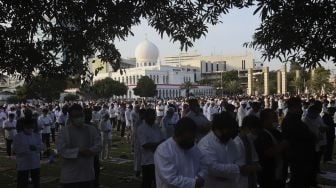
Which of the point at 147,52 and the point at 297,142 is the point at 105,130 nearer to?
the point at 297,142

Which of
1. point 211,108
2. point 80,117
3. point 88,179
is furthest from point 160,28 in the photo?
point 211,108

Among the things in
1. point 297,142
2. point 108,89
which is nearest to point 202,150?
point 297,142

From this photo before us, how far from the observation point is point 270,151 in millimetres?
6250

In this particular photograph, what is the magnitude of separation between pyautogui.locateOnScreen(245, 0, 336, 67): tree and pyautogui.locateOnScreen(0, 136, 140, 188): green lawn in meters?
4.61

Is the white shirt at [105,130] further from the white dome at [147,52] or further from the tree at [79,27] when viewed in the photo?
the white dome at [147,52]

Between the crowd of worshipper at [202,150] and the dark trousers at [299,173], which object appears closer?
the crowd of worshipper at [202,150]

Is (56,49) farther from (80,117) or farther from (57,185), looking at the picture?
(57,185)

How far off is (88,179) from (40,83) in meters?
3.14

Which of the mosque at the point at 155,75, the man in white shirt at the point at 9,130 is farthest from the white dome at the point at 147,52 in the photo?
the man in white shirt at the point at 9,130

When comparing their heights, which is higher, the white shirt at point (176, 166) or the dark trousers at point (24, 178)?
the white shirt at point (176, 166)

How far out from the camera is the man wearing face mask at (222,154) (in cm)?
492

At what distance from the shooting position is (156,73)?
444 feet

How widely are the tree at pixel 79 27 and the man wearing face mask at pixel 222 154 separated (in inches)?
99.6

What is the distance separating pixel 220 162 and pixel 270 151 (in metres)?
1.48
